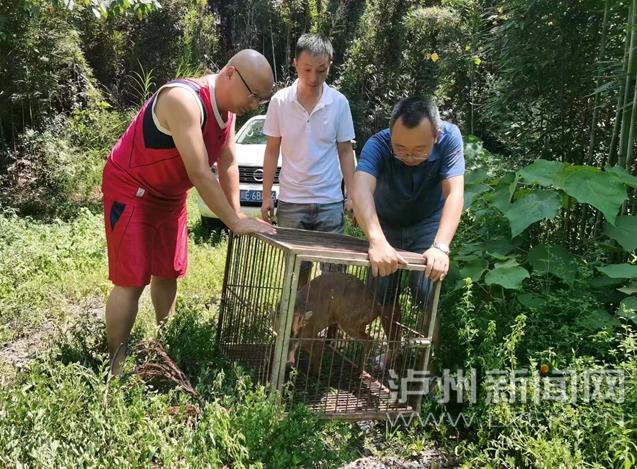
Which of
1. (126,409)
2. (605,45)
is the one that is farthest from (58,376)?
(605,45)

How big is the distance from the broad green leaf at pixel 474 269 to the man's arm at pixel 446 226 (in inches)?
15.8

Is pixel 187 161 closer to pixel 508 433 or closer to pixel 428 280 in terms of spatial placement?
pixel 428 280

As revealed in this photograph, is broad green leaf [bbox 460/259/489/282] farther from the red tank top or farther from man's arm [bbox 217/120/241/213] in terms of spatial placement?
the red tank top

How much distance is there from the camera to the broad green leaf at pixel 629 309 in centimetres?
267

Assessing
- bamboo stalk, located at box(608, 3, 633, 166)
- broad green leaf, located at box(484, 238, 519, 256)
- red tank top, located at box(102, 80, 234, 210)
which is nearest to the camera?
red tank top, located at box(102, 80, 234, 210)

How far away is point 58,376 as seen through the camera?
235 centimetres

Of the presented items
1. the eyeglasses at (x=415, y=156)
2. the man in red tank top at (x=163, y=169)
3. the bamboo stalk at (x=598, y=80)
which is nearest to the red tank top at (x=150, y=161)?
the man in red tank top at (x=163, y=169)

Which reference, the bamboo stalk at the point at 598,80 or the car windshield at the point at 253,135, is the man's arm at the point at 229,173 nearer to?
the bamboo stalk at the point at 598,80

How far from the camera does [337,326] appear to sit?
9.30 ft

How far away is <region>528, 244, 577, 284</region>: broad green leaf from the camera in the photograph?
2.98 m

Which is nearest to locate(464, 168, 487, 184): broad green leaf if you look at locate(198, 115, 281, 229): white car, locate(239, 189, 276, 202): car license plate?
locate(198, 115, 281, 229): white car

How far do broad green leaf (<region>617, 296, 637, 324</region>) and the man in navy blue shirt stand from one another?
0.86 m

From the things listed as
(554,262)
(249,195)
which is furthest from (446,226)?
(249,195)

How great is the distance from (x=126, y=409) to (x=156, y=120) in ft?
4.26
